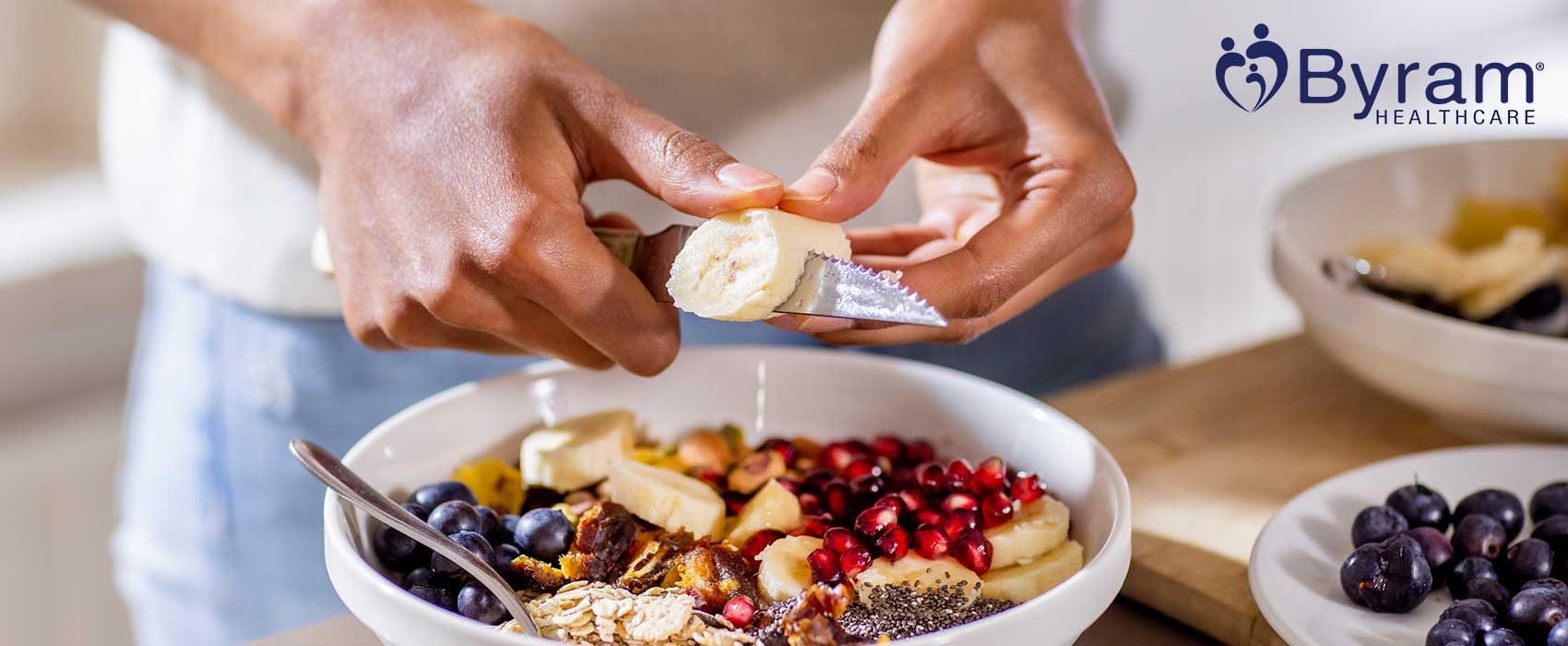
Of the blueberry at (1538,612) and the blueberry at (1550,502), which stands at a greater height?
the blueberry at (1538,612)

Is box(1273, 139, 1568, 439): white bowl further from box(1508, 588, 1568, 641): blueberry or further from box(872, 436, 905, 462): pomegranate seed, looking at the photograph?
box(872, 436, 905, 462): pomegranate seed

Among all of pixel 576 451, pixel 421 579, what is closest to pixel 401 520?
pixel 421 579

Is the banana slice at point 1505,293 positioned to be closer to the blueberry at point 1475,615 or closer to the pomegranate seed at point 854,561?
the blueberry at point 1475,615

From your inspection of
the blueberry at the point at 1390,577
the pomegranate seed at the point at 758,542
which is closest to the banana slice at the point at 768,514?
the pomegranate seed at the point at 758,542

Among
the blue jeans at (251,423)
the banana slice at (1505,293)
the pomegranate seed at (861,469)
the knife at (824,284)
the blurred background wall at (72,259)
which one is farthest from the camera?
the blurred background wall at (72,259)

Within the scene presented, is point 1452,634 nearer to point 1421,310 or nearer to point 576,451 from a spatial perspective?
point 1421,310

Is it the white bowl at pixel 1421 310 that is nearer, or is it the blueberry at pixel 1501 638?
the blueberry at pixel 1501 638
